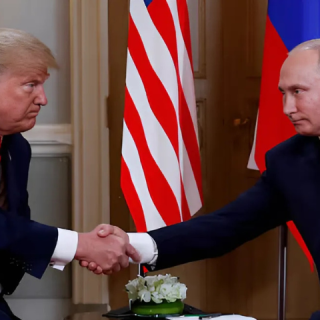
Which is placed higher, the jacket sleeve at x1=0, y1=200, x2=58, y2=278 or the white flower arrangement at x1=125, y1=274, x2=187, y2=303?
the jacket sleeve at x1=0, y1=200, x2=58, y2=278

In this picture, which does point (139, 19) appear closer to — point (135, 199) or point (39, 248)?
point (135, 199)

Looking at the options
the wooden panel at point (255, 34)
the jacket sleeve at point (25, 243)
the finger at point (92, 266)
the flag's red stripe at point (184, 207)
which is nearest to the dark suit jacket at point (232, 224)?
the finger at point (92, 266)

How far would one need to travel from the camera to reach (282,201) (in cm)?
226

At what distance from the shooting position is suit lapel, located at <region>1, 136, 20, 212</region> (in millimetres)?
2133

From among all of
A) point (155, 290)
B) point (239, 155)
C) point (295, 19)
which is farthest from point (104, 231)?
point (239, 155)

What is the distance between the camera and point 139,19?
2.85 meters

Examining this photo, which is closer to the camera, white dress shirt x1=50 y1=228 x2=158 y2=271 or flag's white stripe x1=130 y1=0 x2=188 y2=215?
white dress shirt x1=50 y1=228 x2=158 y2=271

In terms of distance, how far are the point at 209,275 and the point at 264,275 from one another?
0.30 m

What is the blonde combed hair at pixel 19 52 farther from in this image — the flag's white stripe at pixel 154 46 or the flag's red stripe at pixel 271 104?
the flag's red stripe at pixel 271 104

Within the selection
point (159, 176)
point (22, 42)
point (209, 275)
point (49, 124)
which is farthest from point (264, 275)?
point (22, 42)

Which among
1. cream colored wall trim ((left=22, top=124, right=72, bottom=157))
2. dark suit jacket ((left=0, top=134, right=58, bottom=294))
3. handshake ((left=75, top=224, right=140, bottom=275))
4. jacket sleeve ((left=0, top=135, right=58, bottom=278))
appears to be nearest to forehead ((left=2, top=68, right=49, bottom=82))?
dark suit jacket ((left=0, top=134, right=58, bottom=294))

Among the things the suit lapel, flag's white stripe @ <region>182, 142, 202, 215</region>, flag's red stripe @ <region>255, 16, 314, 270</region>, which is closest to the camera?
the suit lapel

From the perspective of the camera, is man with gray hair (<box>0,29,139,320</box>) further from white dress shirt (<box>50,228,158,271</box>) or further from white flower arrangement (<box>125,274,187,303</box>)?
white flower arrangement (<box>125,274,187,303</box>)

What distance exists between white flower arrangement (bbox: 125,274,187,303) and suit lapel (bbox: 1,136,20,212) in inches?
18.1
